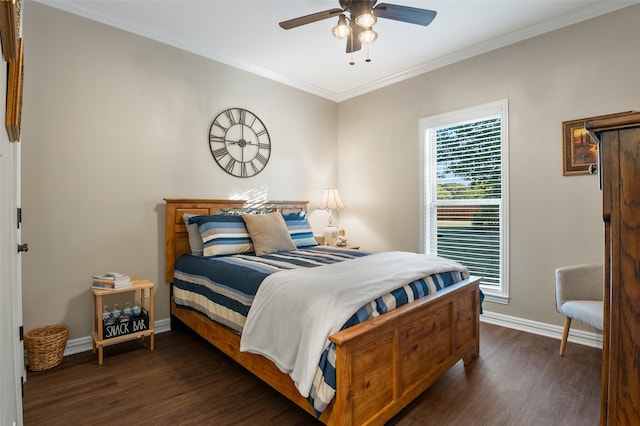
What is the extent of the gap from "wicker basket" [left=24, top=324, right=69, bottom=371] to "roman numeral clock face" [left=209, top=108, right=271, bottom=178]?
2.04 meters

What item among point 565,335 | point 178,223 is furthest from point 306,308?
point 565,335

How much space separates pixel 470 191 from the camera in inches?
140

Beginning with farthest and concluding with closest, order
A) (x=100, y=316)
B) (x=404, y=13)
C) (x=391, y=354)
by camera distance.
Answer: (x=100, y=316) → (x=404, y=13) → (x=391, y=354)

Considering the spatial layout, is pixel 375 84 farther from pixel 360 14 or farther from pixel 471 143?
pixel 360 14

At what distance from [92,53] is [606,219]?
3.53m

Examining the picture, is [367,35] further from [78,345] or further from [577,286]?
[78,345]

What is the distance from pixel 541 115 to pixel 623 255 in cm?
293

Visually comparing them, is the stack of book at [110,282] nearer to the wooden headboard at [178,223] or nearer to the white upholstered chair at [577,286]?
the wooden headboard at [178,223]

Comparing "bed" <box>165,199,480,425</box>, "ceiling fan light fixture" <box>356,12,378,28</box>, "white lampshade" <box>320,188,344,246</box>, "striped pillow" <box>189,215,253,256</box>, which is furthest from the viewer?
"white lampshade" <box>320,188,344,246</box>

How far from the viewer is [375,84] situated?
4309 mm

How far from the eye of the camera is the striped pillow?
2883mm

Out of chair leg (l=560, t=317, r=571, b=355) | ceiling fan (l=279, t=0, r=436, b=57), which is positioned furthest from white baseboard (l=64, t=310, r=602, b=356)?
ceiling fan (l=279, t=0, r=436, b=57)

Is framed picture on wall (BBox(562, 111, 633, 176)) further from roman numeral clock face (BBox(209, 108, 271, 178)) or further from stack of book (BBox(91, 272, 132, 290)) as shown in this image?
stack of book (BBox(91, 272, 132, 290))

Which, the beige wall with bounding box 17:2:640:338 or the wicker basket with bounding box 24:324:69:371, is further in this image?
the beige wall with bounding box 17:2:640:338
